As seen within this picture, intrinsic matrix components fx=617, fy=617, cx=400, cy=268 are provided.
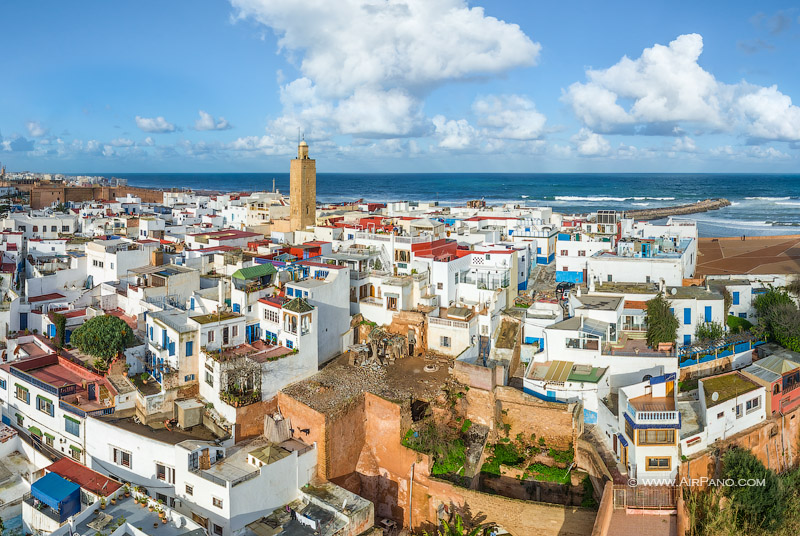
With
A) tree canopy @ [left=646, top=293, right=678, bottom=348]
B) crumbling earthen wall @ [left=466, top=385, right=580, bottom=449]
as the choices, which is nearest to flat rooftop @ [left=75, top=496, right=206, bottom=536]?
crumbling earthen wall @ [left=466, top=385, right=580, bottom=449]

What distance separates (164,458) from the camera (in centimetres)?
1725

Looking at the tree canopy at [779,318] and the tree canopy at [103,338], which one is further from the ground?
the tree canopy at [779,318]

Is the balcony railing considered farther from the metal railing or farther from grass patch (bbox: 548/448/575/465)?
the metal railing

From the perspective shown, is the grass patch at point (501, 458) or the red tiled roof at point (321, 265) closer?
the grass patch at point (501, 458)

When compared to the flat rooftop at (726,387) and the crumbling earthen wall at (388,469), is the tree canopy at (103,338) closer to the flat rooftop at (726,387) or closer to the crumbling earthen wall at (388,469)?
the crumbling earthen wall at (388,469)

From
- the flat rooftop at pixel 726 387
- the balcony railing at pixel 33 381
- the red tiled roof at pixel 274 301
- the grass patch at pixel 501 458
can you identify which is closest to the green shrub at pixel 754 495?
the flat rooftop at pixel 726 387

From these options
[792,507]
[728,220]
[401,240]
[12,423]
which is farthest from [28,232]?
[728,220]

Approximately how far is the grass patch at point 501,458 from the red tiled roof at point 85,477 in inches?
417

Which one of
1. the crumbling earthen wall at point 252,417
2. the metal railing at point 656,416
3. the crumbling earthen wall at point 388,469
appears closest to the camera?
the metal railing at point 656,416

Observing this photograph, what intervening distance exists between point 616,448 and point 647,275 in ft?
33.8

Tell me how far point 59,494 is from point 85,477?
4.41 ft

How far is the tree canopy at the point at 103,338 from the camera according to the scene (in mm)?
21672

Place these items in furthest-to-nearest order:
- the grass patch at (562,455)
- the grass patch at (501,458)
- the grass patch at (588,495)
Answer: the grass patch at (501,458)
the grass patch at (562,455)
the grass patch at (588,495)

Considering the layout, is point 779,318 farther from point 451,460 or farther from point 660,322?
point 451,460
